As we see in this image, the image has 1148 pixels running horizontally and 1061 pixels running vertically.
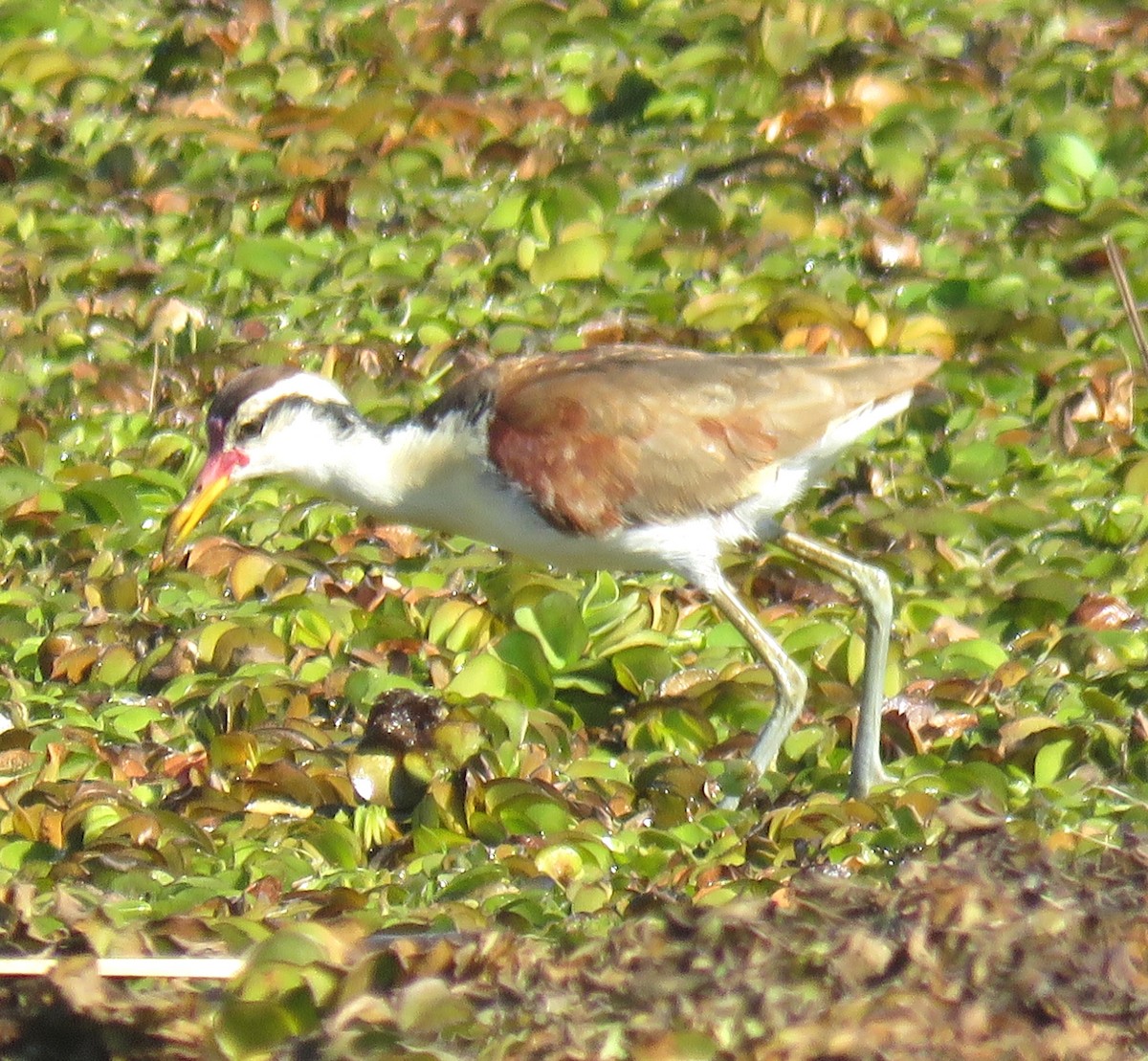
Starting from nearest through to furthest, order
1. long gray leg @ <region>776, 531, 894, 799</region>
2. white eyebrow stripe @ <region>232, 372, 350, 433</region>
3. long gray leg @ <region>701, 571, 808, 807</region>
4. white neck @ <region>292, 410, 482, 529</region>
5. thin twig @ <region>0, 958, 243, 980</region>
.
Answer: thin twig @ <region>0, 958, 243, 980</region> → long gray leg @ <region>776, 531, 894, 799</region> → long gray leg @ <region>701, 571, 808, 807</region> → white neck @ <region>292, 410, 482, 529</region> → white eyebrow stripe @ <region>232, 372, 350, 433</region>

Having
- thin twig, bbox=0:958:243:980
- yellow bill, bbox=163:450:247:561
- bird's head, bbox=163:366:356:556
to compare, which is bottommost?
thin twig, bbox=0:958:243:980

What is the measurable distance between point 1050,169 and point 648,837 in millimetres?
4100

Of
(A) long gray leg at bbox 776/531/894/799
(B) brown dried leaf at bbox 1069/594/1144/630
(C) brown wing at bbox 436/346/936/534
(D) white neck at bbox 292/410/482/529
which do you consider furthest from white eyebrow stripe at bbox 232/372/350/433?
(B) brown dried leaf at bbox 1069/594/1144/630

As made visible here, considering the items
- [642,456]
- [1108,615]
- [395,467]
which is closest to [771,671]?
[642,456]

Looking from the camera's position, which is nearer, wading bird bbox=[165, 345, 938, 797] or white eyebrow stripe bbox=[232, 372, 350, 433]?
wading bird bbox=[165, 345, 938, 797]

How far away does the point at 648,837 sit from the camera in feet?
18.1

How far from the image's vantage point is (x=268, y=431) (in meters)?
6.31

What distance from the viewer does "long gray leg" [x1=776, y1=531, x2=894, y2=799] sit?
574 centimetres

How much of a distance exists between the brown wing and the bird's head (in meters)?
0.55

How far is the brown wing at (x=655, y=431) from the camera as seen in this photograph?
234 inches

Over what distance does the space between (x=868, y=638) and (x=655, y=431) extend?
2.57 feet

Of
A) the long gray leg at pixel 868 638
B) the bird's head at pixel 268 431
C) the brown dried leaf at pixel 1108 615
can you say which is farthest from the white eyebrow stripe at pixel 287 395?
the brown dried leaf at pixel 1108 615

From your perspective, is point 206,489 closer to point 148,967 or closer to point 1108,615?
point 148,967

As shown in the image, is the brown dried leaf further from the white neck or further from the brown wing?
the white neck
